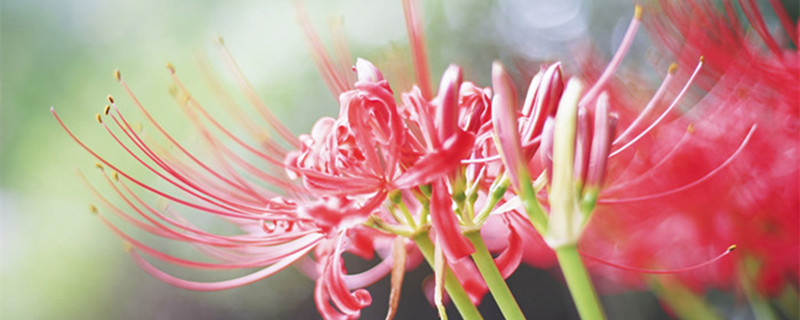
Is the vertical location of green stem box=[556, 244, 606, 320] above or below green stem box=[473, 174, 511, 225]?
below

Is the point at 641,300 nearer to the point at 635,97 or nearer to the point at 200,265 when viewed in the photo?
the point at 635,97

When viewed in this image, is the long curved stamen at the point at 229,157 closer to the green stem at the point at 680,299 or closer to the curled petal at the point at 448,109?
the curled petal at the point at 448,109

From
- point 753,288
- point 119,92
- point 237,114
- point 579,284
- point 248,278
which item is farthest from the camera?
point 119,92

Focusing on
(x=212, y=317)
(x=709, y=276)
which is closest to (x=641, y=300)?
(x=709, y=276)

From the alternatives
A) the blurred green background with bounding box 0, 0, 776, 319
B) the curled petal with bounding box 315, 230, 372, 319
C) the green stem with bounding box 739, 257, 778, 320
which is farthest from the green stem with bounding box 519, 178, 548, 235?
→ the blurred green background with bounding box 0, 0, 776, 319

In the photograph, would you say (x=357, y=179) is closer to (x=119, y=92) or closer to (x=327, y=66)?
(x=327, y=66)

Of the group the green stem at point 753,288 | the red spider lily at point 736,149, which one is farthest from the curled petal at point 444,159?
the green stem at point 753,288

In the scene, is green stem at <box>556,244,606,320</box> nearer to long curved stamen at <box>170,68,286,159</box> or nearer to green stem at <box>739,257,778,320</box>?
long curved stamen at <box>170,68,286,159</box>

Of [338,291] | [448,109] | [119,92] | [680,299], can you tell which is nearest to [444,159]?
[448,109]
